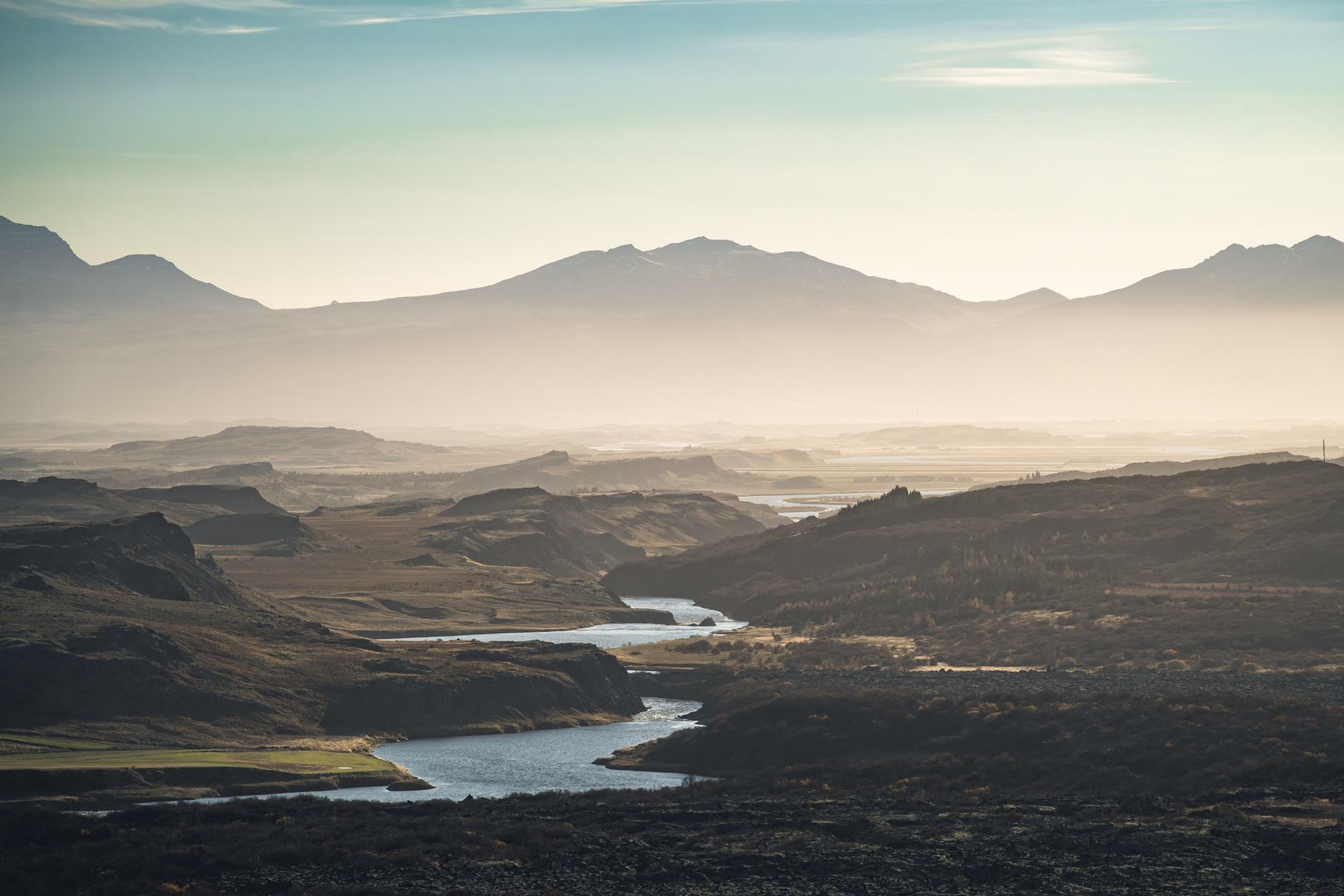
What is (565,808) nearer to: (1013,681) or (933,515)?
(1013,681)

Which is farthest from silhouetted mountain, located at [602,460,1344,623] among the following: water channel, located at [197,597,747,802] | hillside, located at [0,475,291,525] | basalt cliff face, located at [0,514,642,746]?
hillside, located at [0,475,291,525]

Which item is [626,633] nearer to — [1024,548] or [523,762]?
[1024,548]

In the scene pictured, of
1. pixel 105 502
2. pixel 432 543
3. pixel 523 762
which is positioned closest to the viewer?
pixel 523 762

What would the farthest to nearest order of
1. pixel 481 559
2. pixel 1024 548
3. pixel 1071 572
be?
pixel 481 559 < pixel 1024 548 < pixel 1071 572

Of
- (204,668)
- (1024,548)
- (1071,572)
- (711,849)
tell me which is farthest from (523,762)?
(1024,548)

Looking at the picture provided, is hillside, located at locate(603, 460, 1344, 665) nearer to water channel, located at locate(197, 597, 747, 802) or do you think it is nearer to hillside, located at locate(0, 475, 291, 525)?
water channel, located at locate(197, 597, 747, 802)

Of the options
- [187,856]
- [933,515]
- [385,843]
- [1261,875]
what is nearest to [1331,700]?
[1261,875]

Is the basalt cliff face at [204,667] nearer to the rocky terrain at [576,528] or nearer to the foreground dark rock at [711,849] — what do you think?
the foreground dark rock at [711,849]
